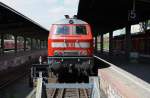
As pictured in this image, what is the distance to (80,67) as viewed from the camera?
1780cm

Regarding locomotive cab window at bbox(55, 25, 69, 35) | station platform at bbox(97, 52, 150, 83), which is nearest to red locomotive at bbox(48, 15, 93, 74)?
locomotive cab window at bbox(55, 25, 69, 35)

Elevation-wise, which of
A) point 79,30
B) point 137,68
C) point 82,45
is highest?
point 79,30

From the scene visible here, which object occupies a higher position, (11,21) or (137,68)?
(11,21)

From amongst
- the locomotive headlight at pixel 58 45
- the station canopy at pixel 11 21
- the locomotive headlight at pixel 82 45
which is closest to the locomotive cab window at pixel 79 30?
the locomotive headlight at pixel 82 45

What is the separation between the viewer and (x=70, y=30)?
61.4 feet

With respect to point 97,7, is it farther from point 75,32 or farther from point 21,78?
point 75,32

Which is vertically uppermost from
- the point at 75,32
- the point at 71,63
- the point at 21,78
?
the point at 75,32

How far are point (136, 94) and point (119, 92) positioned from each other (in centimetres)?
112

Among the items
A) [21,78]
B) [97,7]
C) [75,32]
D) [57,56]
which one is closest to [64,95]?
[57,56]

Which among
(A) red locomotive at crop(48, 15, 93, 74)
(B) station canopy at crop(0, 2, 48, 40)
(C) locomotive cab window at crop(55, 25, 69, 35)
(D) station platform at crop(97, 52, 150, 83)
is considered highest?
(B) station canopy at crop(0, 2, 48, 40)

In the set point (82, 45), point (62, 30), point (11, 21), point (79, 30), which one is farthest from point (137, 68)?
point (11, 21)

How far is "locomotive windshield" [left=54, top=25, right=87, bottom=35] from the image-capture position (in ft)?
60.9

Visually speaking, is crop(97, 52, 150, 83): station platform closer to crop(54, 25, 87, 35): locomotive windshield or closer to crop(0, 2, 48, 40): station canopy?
crop(54, 25, 87, 35): locomotive windshield

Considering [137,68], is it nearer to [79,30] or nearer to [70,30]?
[79,30]
